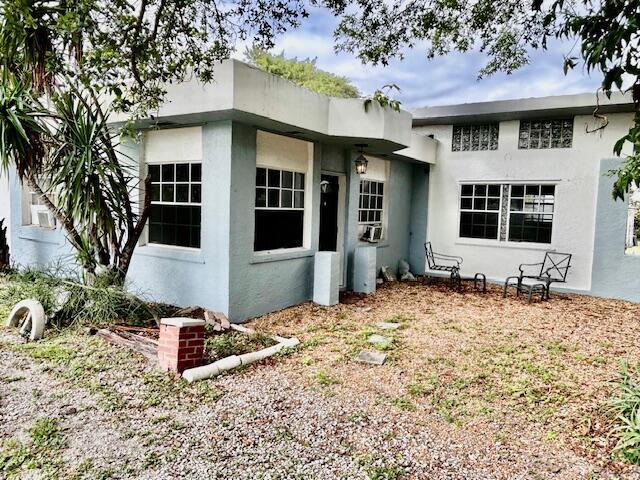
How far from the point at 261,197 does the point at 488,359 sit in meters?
4.08

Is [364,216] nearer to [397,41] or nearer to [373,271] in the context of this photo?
[373,271]

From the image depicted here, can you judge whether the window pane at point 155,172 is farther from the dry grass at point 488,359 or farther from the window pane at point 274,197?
the dry grass at point 488,359

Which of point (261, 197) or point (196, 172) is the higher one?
point (196, 172)

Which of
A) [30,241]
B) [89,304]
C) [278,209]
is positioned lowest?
[89,304]

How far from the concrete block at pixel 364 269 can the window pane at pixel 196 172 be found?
3678mm

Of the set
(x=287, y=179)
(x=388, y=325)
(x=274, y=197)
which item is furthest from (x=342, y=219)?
(x=388, y=325)

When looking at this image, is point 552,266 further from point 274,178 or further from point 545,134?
point 274,178

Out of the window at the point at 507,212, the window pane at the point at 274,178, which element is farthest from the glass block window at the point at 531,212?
the window pane at the point at 274,178

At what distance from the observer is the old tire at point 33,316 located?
527 centimetres

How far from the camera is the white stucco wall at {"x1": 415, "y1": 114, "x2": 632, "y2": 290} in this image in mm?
9055

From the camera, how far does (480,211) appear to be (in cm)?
1055

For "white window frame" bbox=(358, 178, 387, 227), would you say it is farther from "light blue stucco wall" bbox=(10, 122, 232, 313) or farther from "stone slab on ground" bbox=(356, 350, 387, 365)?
"stone slab on ground" bbox=(356, 350, 387, 365)

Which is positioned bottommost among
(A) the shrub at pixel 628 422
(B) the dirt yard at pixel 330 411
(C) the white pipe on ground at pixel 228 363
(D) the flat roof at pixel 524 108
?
(B) the dirt yard at pixel 330 411

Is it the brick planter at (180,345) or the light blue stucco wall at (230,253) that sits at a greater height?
the light blue stucco wall at (230,253)
